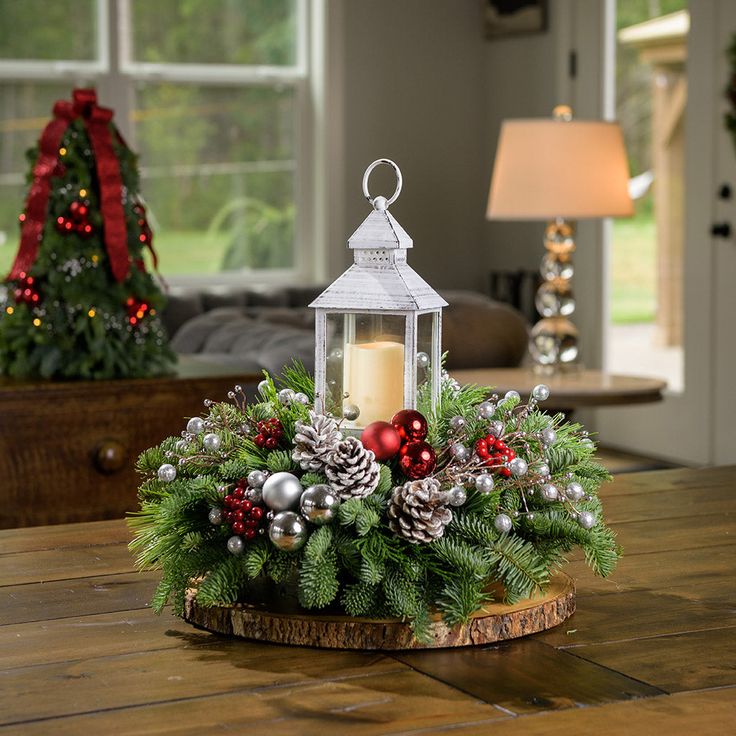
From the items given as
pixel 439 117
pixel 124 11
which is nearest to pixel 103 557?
pixel 124 11

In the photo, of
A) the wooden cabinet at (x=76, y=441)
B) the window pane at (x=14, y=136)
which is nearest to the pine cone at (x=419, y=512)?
the wooden cabinet at (x=76, y=441)

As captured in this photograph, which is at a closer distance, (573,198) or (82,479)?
(82,479)

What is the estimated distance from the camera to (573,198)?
4.01 m

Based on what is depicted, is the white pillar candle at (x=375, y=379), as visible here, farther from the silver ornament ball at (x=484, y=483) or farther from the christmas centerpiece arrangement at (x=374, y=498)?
the silver ornament ball at (x=484, y=483)

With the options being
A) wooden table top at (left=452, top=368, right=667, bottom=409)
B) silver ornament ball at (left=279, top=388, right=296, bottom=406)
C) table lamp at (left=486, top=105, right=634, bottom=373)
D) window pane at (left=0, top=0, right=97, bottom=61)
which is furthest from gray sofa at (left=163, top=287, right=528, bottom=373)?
silver ornament ball at (left=279, top=388, right=296, bottom=406)

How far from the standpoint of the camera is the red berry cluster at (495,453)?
1061mm

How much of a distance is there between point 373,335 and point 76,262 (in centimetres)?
140

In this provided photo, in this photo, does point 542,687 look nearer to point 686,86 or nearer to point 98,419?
point 98,419

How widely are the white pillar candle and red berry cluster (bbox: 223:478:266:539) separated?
0.42 feet

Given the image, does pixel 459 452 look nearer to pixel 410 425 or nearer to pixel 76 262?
pixel 410 425

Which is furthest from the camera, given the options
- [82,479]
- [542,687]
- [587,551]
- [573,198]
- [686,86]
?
[686,86]

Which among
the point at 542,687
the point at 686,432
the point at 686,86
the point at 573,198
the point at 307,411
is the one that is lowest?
the point at 686,432

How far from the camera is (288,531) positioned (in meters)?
1.01

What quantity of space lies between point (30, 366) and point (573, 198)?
2066 millimetres
